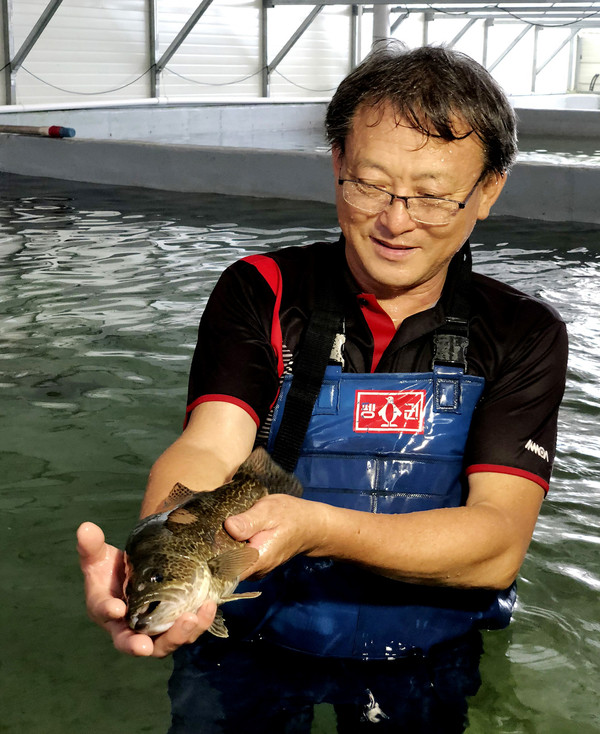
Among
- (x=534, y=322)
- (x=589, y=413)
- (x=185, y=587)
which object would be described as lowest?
(x=589, y=413)

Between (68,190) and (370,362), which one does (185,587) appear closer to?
(370,362)

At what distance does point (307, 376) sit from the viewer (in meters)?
2.28

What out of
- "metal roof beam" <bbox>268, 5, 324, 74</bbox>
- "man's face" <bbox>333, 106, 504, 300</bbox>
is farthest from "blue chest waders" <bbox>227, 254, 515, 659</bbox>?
"metal roof beam" <bbox>268, 5, 324, 74</bbox>

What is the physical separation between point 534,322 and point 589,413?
272 cm

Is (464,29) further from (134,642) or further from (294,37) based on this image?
(134,642)

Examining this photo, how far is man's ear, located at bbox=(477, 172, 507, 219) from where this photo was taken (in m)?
2.28

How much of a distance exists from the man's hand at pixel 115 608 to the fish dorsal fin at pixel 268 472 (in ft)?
1.26

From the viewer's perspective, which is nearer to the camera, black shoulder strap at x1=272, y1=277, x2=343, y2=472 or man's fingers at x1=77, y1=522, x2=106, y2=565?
man's fingers at x1=77, y1=522, x2=106, y2=565

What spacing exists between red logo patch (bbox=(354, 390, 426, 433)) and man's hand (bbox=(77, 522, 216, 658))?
0.78m

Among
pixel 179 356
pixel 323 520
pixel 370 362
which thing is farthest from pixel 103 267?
pixel 323 520

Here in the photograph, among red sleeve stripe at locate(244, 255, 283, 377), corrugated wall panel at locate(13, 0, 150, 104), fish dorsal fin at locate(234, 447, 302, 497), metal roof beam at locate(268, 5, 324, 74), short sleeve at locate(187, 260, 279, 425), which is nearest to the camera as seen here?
fish dorsal fin at locate(234, 447, 302, 497)

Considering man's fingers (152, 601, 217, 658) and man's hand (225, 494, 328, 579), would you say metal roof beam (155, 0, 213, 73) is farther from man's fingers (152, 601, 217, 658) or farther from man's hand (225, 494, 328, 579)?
man's fingers (152, 601, 217, 658)

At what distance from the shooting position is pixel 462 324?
7.63 feet

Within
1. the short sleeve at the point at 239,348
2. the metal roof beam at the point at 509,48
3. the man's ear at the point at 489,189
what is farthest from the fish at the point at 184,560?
the metal roof beam at the point at 509,48
